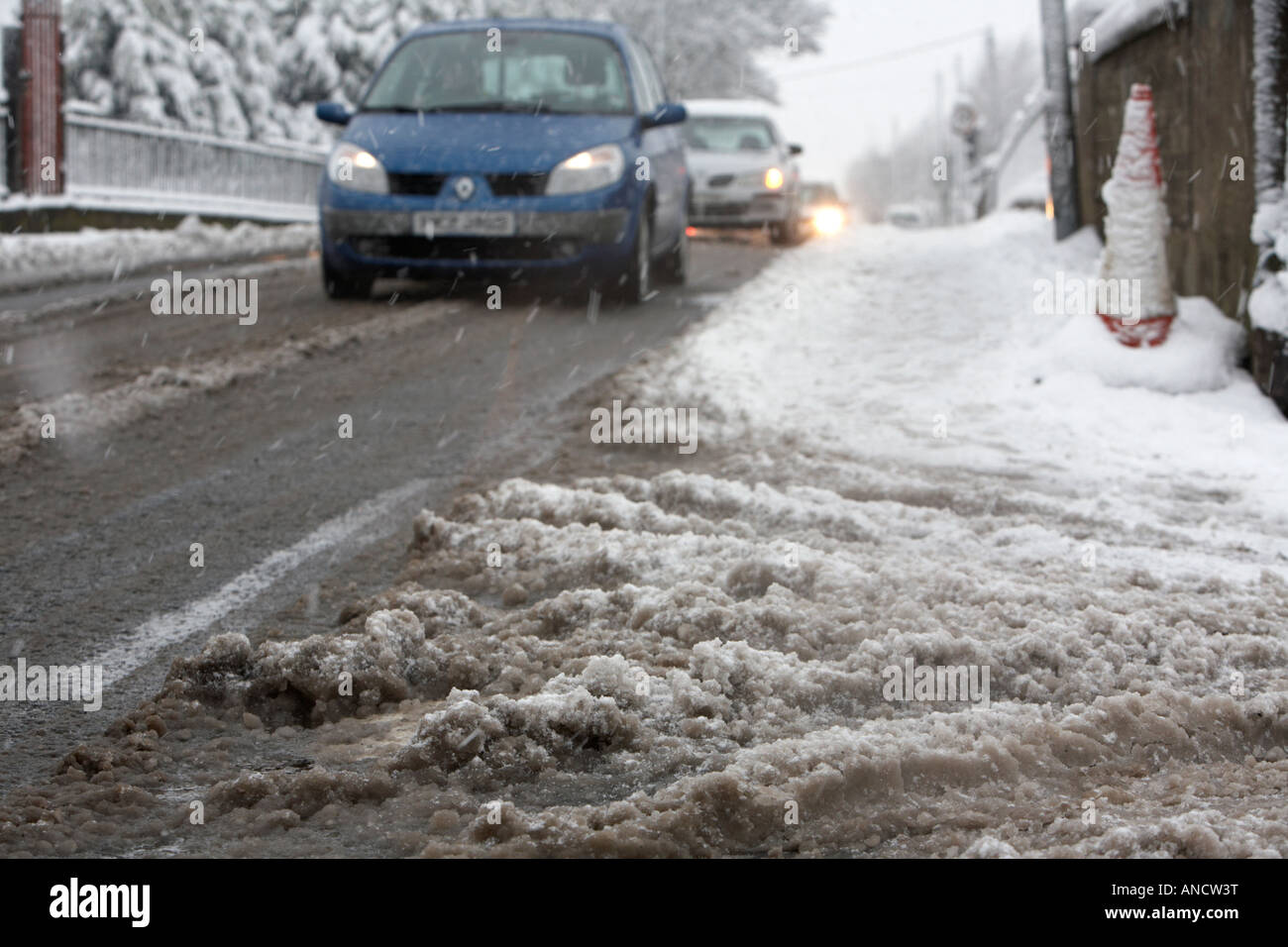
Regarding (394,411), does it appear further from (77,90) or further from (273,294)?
(77,90)

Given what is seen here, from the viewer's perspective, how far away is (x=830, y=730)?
271 cm

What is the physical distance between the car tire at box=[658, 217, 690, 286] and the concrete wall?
3.75 meters

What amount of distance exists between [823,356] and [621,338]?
123 cm

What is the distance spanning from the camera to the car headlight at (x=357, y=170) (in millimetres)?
8750

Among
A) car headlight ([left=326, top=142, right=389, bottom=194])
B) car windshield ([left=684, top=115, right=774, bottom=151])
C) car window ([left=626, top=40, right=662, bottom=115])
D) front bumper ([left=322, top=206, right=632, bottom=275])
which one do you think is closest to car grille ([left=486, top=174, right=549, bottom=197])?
front bumper ([left=322, top=206, right=632, bottom=275])

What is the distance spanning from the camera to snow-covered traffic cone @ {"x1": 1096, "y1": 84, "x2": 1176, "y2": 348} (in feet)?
22.5

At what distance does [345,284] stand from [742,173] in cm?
875

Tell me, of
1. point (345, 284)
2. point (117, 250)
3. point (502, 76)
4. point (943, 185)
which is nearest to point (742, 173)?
point (117, 250)

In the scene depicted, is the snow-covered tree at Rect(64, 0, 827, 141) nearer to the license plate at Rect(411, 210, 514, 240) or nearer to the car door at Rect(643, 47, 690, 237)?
the car door at Rect(643, 47, 690, 237)

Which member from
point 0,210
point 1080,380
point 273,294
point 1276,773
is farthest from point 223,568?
point 0,210

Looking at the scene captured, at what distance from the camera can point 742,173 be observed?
→ 1708cm

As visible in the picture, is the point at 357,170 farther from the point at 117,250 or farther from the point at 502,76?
the point at 117,250

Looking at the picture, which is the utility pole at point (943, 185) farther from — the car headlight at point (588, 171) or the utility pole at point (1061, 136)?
the car headlight at point (588, 171)

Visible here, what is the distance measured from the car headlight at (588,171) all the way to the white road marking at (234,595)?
450cm
